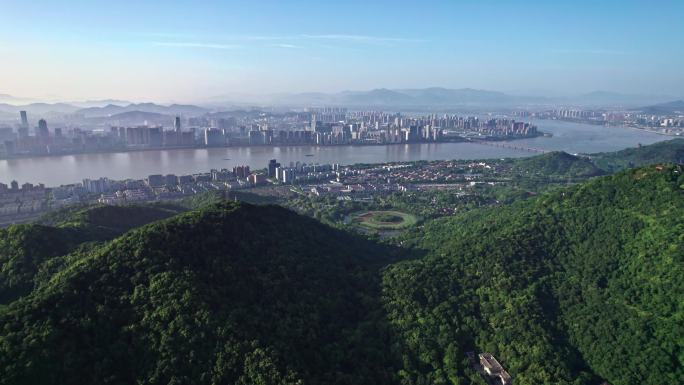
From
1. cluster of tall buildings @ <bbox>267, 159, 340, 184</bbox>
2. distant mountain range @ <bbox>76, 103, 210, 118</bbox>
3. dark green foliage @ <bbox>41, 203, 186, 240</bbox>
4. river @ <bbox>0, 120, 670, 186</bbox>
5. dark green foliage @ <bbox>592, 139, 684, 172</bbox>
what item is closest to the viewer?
dark green foliage @ <bbox>41, 203, 186, 240</bbox>

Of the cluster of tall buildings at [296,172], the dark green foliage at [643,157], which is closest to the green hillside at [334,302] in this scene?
the cluster of tall buildings at [296,172]

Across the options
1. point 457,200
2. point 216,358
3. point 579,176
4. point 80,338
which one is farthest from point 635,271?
point 579,176

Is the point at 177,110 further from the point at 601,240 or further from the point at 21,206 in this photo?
the point at 601,240

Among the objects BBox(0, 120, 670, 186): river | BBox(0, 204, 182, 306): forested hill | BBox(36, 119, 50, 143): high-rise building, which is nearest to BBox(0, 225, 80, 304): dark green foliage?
BBox(0, 204, 182, 306): forested hill

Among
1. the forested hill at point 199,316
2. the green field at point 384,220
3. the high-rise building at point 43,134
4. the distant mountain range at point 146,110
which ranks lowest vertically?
the green field at point 384,220

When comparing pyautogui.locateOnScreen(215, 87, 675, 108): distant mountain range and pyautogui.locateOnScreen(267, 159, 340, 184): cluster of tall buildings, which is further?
pyautogui.locateOnScreen(215, 87, 675, 108): distant mountain range

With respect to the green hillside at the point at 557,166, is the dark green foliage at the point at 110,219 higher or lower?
higher

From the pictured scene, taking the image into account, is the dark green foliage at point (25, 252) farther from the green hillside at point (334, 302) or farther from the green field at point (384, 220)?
the green field at point (384, 220)

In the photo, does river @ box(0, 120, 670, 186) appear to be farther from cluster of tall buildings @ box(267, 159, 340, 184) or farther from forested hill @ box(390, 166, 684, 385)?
forested hill @ box(390, 166, 684, 385)
